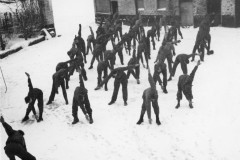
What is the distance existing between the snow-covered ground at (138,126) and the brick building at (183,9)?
22.9ft

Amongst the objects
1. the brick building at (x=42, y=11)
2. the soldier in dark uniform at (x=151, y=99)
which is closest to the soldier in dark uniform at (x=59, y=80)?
the soldier in dark uniform at (x=151, y=99)

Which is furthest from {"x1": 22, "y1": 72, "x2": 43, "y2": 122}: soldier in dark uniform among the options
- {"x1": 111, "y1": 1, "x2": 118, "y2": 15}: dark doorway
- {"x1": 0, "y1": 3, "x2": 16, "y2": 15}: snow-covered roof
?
{"x1": 111, "y1": 1, "x2": 118, "y2": 15}: dark doorway

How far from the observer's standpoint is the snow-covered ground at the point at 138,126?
864 centimetres

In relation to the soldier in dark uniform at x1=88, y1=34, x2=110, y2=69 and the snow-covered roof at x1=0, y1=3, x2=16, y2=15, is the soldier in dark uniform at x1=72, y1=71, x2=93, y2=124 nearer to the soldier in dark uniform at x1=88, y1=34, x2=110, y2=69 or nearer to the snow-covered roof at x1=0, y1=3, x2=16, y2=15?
the soldier in dark uniform at x1=88, y1=34, x2=110, y2=69

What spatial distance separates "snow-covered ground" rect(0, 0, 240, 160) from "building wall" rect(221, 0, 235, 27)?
265 inches

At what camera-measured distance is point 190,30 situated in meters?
23.0

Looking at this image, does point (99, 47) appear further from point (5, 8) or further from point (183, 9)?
point (5, 8)

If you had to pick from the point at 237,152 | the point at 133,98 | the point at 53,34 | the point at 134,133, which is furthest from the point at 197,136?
the point at 53,34

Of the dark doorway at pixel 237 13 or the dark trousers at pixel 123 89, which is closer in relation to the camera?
the dark trousers at pixel 123 89

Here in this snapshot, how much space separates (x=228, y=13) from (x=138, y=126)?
15415mm

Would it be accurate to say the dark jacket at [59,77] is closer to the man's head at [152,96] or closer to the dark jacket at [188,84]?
the man's head at [152,96]

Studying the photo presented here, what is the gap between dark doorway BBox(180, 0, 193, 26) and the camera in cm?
2436

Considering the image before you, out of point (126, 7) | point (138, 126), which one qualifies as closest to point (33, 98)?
point (138, 126)

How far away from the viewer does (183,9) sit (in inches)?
973
